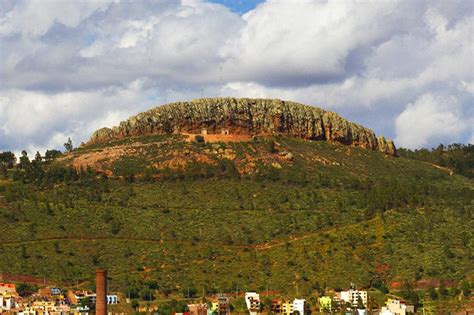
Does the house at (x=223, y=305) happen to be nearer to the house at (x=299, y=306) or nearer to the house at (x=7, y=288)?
the house at (x=299, y=306)

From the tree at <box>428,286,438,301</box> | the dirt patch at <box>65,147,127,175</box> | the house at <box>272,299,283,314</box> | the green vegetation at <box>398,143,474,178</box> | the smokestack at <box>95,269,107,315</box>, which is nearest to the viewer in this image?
the smokestack at <box>95,269,107,315</box>

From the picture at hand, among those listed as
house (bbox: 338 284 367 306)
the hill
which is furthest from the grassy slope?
house (bbox: 338 284 367 306)

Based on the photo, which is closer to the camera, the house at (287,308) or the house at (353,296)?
the house at (287,308)

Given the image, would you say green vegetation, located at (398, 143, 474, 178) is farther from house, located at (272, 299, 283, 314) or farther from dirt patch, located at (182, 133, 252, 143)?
house, located at (272, 299, 283, 314)

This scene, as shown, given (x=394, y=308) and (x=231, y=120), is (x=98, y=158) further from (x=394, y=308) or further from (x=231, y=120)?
(x=394, y=308)

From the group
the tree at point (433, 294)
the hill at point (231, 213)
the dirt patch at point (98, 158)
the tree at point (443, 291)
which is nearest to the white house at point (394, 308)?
the tree at point (433, 294)

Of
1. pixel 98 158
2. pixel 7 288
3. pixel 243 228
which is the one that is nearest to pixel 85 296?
pixel 7 288

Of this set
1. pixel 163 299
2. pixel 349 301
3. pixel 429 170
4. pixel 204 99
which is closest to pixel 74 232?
pixel 163 299

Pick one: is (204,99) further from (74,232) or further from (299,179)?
(74,232)
